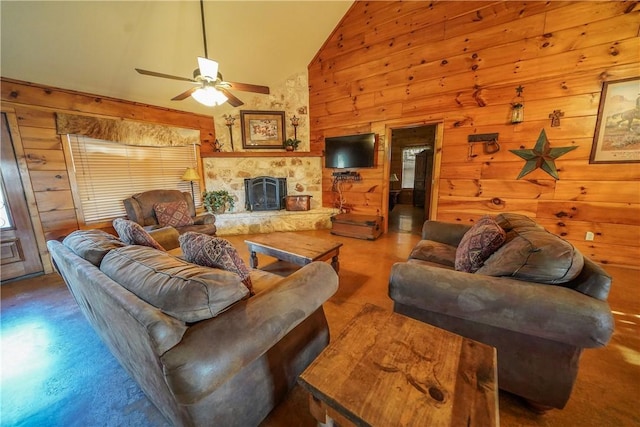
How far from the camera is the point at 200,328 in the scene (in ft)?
2.78

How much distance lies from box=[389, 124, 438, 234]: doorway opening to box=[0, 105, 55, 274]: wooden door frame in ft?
16.7

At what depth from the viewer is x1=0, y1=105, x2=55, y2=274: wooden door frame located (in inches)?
102

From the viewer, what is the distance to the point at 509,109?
307 cm

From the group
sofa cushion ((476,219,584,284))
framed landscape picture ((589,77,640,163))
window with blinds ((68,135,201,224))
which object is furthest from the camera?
window with blinds ((68,135,201,224))

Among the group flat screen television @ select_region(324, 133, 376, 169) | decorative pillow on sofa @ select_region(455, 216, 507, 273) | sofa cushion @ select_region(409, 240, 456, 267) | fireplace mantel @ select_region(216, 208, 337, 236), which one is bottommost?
fireplace mantel @ select_region(216, 208, 337, 236)

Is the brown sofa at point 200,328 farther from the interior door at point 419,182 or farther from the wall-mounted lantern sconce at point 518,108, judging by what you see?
the interior door at point 419,182

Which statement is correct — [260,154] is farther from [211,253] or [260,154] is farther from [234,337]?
[234,337]

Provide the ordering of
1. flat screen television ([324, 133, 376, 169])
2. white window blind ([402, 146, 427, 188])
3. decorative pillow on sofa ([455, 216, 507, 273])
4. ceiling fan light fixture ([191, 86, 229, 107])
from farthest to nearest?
white window blind ([402, 146, 427, 188]) → flat screen television ([324, 133, 376, 169]) → ceiling fan light fixture ([191, 86, 229, 107]) → decorative pillow on sofa ([455, 216, 507, 273])

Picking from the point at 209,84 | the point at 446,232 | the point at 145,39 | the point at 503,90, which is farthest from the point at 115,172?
the point at 503,90

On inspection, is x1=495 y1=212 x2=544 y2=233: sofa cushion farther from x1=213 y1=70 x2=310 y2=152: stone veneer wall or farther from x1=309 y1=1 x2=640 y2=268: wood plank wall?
x1=213 y1=70 x2=310 y2=152: stone veneer wall

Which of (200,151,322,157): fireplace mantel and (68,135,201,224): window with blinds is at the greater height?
(200,151,322,157): fireplace mantel

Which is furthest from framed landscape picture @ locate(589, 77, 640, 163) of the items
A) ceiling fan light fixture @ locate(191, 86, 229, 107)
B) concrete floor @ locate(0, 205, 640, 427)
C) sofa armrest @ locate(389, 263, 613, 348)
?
ceiling fan light fixture @ locate(191, 86, 229, 107)

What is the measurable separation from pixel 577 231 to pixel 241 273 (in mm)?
4020

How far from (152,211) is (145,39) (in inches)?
85.2
